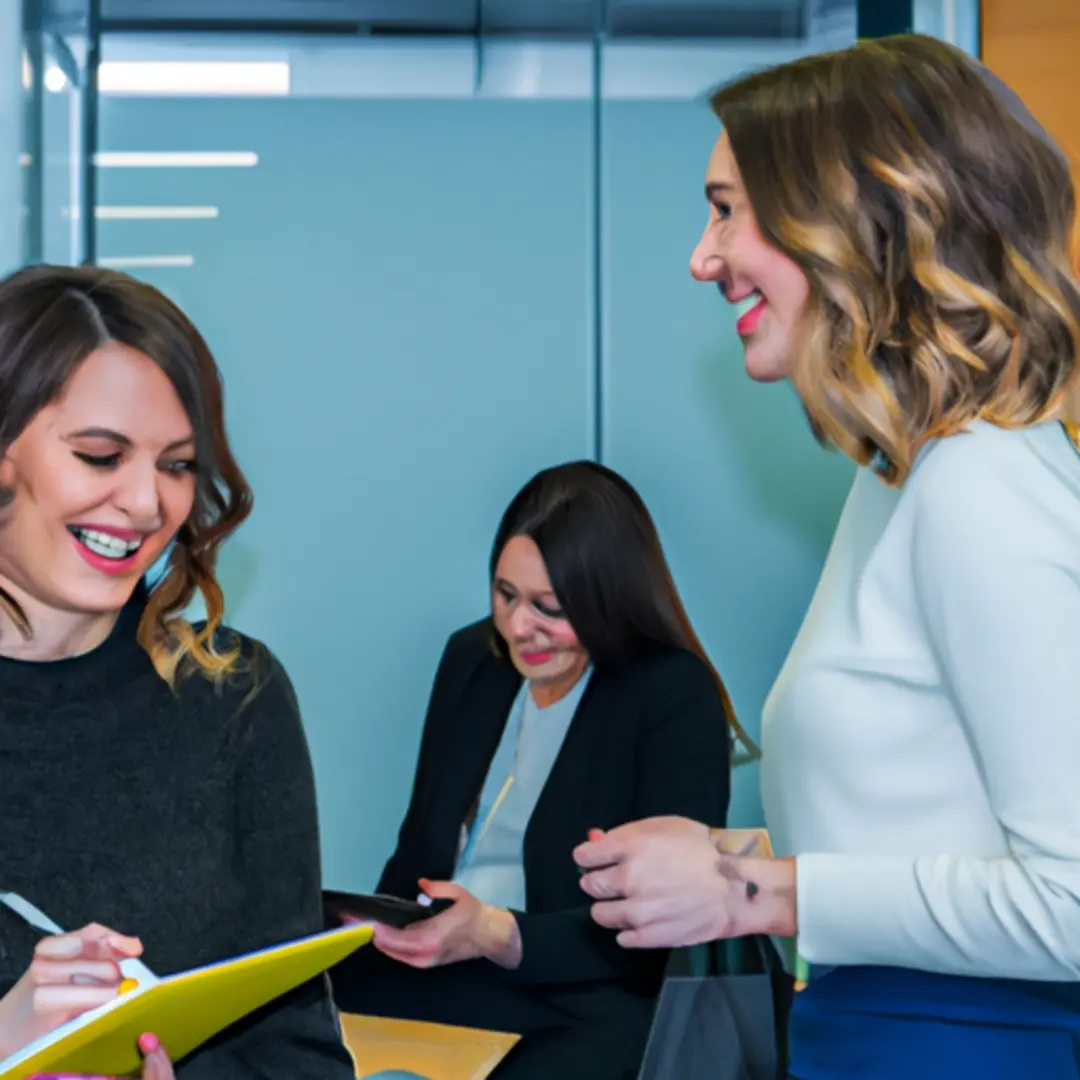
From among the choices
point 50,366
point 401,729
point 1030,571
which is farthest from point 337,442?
point 1030,571

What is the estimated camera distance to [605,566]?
2.62 m

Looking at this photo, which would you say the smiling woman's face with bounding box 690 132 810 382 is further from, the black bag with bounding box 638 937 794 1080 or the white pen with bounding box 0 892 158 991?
the white pen with bounding box 0 892 158 991

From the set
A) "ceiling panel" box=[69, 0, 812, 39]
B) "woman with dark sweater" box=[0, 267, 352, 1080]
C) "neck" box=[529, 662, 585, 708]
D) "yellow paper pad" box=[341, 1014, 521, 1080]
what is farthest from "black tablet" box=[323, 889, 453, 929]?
"ceiling panel" box=[69, 0, 812, 39]

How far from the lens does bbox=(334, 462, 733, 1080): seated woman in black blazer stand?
229 cm

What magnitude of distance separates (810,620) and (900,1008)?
11.9 inches

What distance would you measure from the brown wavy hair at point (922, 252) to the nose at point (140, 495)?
0.71 metres

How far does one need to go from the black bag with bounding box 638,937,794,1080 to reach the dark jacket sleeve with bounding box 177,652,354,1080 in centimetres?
38

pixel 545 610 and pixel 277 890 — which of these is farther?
pixel 545 610

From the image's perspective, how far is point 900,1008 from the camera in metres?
1.09

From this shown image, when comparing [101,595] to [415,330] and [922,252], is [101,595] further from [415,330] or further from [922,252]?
[415,330]

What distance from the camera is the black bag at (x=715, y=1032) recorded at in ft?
4.09

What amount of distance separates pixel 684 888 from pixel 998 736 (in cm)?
27

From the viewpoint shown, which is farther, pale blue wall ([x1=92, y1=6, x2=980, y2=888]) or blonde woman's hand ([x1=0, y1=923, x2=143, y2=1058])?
pale blue wall ([x1=92, y1=6, x2=980, y2=888])

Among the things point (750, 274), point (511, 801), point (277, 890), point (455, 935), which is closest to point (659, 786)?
point (511, 801)
